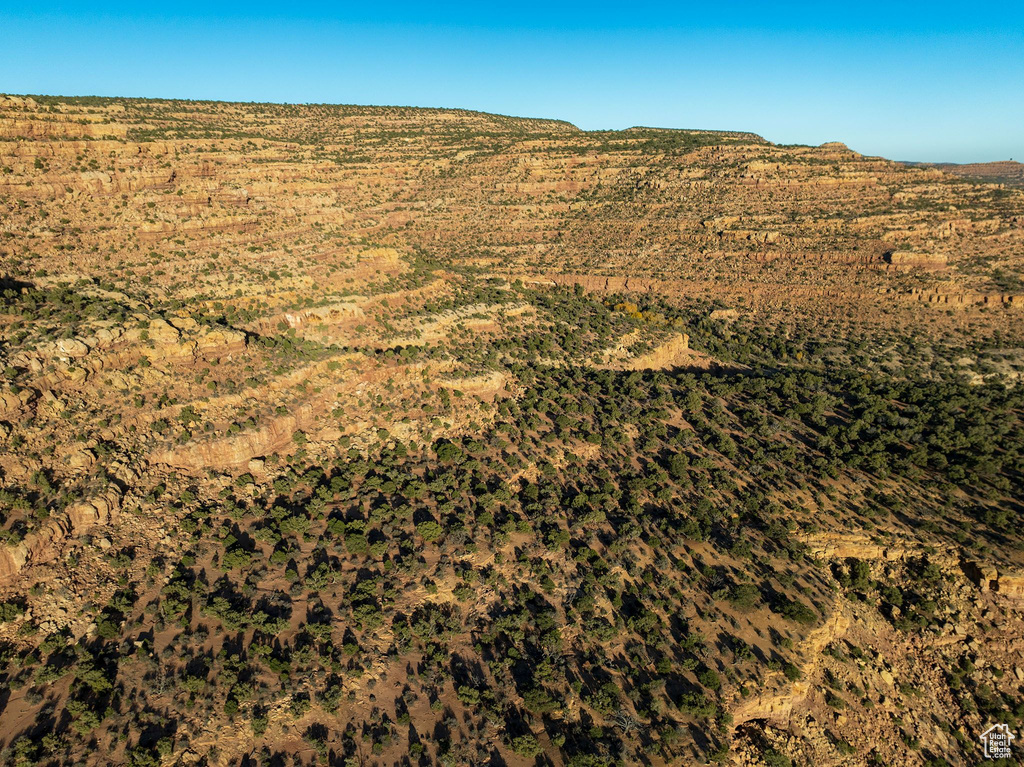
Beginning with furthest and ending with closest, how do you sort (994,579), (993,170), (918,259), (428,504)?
(993,170)
(918,259)
(428,504)
(994,579)

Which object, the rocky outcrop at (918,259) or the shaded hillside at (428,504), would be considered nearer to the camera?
the shaded hillside at (428,504)

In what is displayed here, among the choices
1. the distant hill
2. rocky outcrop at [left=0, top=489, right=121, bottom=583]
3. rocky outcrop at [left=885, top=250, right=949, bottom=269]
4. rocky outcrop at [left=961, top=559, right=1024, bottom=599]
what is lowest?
rocky outcrop at [left=961, top=559, right=1024, bottom=599]

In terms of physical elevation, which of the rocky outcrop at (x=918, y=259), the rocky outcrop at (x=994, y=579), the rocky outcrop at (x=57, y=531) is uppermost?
the rocky outcrop at (x=918, y=259)

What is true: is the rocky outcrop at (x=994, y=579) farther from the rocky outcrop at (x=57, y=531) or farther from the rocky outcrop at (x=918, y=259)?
the rocky outcrop at (x=918, y=259)

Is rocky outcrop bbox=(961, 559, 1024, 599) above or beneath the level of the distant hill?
beneath

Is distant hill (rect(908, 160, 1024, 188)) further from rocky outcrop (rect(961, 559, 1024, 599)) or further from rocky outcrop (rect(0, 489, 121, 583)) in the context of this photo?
rocky outcrop (rect(0, 489, 121, 583))

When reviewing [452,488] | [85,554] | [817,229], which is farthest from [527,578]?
[817,229]

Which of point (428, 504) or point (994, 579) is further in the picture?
point (428, 504)

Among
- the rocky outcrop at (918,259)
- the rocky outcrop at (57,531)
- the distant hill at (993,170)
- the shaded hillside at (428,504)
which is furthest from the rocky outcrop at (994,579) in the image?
the distant hill at (993,170)

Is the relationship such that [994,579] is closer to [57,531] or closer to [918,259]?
[57,531]

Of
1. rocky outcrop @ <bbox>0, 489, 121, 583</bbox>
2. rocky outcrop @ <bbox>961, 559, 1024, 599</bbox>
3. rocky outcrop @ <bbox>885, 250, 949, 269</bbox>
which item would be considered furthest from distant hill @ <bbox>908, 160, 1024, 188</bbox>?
rocky outcrop @ <bbox>0, 489, 121, 583</bbox>

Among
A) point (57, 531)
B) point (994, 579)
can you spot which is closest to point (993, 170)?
point (994, 579)
